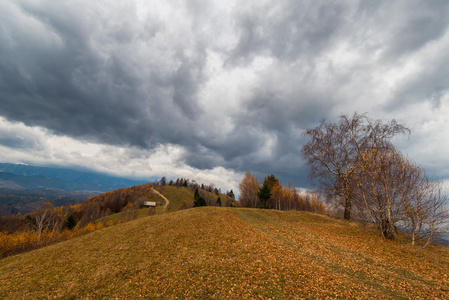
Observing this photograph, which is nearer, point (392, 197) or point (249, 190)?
point (392, 197)


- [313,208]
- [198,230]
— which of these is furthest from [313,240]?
[313,208]

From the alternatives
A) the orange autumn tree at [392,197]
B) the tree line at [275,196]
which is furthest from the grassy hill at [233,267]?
the tree line at [275,196]

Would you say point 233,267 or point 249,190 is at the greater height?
point 249,190

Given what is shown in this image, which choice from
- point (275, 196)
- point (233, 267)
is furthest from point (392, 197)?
point (275, 196)

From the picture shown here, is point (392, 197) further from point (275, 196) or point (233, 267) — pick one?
point (275, 196)

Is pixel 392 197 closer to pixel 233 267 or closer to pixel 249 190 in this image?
pixel 233 267

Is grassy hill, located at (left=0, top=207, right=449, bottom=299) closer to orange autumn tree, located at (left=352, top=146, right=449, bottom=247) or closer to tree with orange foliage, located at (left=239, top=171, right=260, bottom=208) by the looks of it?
orange autumn tree, located at (left=352, top=146, right=449, bottom=247)

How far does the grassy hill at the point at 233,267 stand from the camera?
10.2 m

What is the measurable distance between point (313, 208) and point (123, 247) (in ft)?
302

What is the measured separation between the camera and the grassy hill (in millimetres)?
10234

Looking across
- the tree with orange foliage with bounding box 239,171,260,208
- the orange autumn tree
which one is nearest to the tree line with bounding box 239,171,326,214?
the tree with orange foliage with bounding box 239,171,260,208

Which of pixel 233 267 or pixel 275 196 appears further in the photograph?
pixel 275 196

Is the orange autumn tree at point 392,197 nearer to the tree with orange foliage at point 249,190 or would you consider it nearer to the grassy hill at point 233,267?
the grassy hill at point 233,267

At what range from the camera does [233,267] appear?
12797 millimetres
